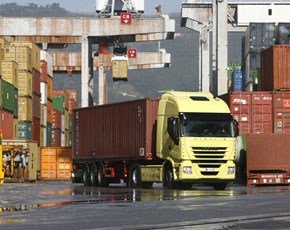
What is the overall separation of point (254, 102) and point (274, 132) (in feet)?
5.13

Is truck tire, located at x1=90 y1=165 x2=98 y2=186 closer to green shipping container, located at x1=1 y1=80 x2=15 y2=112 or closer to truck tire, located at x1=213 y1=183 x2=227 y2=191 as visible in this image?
truck tire, located at x1=213 y1=183 x2=227 y2=191

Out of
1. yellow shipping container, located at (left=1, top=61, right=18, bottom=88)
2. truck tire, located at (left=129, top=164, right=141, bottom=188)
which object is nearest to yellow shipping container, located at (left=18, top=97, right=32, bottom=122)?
yellow shipping container, located at (left=1, top=61, right=18, bottom=88)

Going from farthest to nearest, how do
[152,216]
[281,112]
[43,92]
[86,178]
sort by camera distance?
1. [43,92]
2. [281,112]
3. [86,178]
4. [152,216]

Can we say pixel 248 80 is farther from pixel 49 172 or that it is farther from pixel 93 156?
pixel 93 156

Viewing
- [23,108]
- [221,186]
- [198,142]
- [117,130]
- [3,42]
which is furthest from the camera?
[3,42]

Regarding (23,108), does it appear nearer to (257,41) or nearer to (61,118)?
(257,41)

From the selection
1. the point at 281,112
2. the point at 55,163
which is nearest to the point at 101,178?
the point at 281,112

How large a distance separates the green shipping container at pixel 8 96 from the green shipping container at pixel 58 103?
91.7 ft

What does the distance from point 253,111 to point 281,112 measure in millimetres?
1204

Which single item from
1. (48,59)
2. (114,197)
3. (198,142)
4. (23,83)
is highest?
(48,59)

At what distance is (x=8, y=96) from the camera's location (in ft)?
154

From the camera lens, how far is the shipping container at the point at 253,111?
3344 centimetres

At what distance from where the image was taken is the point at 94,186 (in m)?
31.7

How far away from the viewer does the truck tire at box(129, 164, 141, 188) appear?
28.2m
